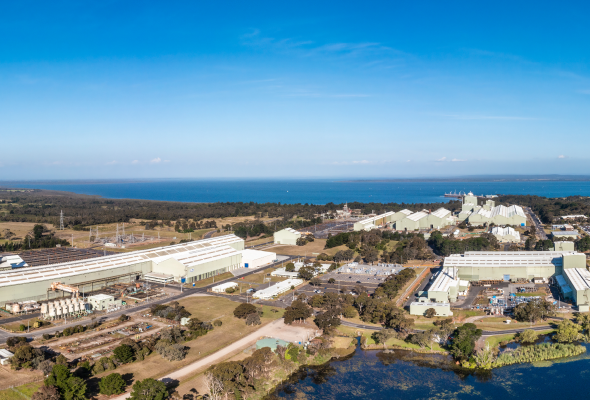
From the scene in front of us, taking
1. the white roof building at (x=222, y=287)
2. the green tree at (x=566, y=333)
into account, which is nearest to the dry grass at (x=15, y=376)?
the white roof building at (x=222, y=287)

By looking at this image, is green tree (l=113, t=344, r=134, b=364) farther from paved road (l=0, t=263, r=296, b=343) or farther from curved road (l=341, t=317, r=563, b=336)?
curved road (l=341, t=317, r=563, b=336)

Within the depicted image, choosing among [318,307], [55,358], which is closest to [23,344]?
[55,358]

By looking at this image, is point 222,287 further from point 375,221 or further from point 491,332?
point 375,221

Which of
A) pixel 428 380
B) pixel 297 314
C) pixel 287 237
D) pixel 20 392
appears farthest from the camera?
pixel 287 237

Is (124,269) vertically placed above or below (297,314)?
above

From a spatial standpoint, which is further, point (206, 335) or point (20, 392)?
point (206, 335)

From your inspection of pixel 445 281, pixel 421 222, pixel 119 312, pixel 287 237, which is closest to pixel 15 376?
pixel 119 312

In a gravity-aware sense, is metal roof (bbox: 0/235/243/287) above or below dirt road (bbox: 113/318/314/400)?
above

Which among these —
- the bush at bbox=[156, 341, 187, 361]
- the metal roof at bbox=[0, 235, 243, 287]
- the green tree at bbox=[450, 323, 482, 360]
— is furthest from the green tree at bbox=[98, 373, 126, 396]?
the metal roof at bbox=[0, 235, 243, 287]
